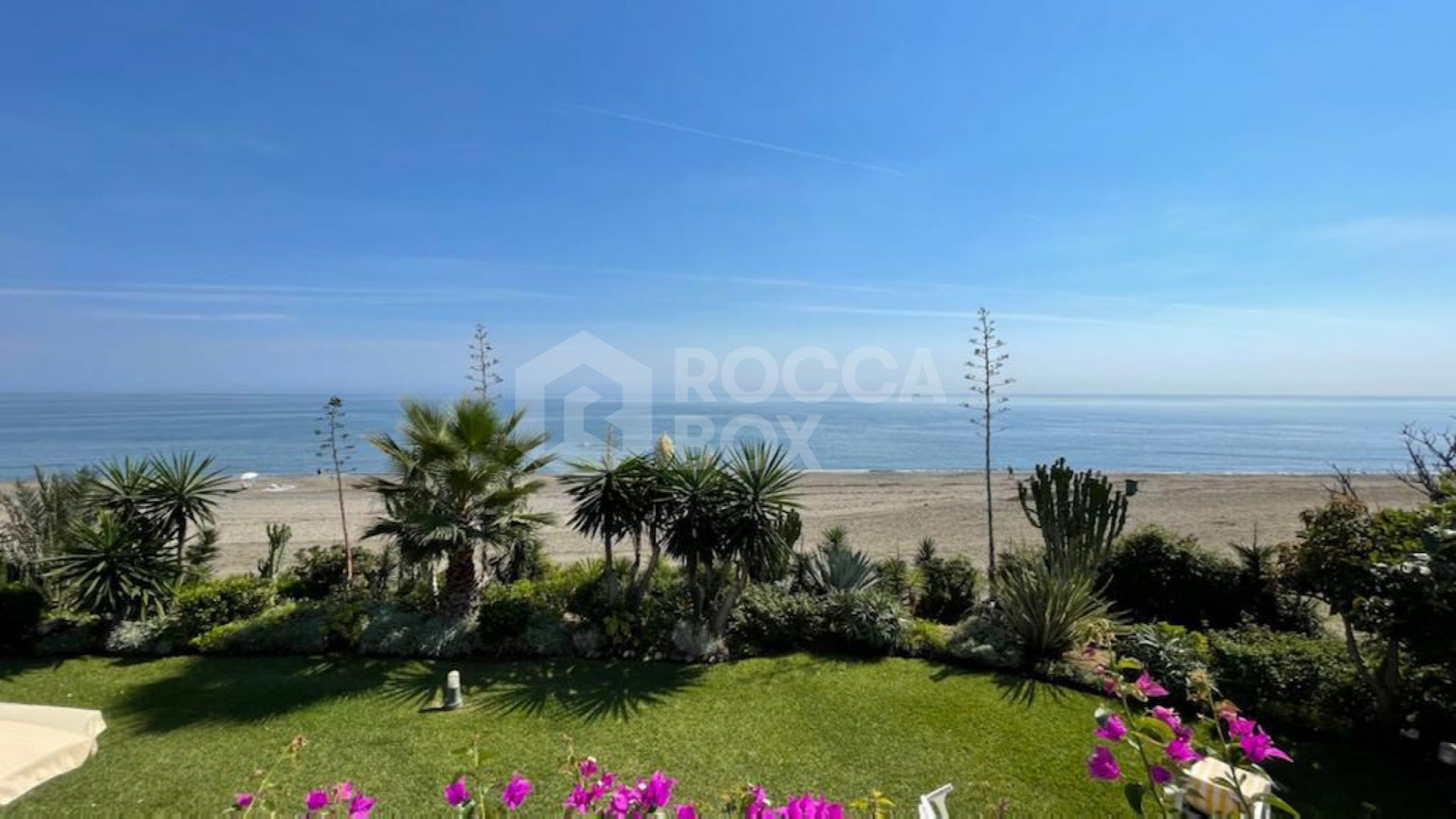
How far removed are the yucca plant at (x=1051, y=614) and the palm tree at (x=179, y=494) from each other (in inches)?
454

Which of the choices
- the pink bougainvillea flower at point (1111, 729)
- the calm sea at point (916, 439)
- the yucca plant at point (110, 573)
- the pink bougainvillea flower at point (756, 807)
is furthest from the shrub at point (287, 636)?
the calm sea at point (916, 439)

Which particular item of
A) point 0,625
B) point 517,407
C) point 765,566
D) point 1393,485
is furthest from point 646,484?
point 1393,485

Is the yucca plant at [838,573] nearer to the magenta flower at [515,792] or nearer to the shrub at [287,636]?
the shrub at [287,636]

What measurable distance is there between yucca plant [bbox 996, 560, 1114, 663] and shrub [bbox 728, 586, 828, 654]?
2.53 m

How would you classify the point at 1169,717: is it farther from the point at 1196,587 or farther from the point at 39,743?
the point at 1196,587

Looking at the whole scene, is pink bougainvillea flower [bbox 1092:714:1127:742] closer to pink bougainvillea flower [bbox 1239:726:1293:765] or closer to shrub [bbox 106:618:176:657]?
pink bougainvillea flower [bbox 1239:726:1293:765]

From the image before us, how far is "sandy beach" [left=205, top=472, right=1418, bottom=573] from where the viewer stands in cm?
1941

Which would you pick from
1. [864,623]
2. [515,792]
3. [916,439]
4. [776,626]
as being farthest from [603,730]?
[916,439]

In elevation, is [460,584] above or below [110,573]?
below

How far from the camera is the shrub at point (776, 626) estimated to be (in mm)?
8734

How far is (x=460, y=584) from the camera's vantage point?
898 centimetres

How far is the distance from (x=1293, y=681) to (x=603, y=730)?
7414 mm

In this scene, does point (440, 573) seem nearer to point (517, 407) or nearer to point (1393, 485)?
point (517, 407)

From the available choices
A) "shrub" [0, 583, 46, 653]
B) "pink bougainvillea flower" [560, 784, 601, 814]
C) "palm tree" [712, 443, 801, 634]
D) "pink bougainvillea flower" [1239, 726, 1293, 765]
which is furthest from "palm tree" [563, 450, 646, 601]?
"pink bougainvillea flower" [1239, 726, 1293, 765]
